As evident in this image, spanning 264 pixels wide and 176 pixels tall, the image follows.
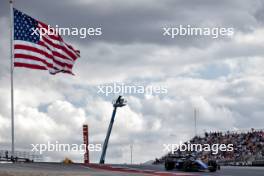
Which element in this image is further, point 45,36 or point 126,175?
point 45,36

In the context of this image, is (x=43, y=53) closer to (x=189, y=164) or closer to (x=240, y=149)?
(x=189, y=164)

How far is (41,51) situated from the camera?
3294 centimetres

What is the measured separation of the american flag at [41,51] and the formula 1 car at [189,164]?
8099 millimetres

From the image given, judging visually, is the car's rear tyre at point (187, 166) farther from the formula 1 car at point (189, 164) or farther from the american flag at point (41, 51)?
the american flag at point (41, 51)

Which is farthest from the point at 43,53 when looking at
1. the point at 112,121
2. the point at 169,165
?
the point at 112,121

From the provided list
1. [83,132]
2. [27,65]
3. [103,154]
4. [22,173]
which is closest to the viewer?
[22,173]

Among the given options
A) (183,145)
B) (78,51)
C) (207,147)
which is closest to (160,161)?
(183,145)

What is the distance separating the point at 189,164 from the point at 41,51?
10612mm

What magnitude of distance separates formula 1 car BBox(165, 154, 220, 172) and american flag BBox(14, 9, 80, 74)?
810cm

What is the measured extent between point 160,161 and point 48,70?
110ft

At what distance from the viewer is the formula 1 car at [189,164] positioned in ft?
107

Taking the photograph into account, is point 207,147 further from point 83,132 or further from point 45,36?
point 45,36

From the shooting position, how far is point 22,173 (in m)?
23.0

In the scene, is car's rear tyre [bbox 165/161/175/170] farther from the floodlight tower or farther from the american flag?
the floodlight tower
